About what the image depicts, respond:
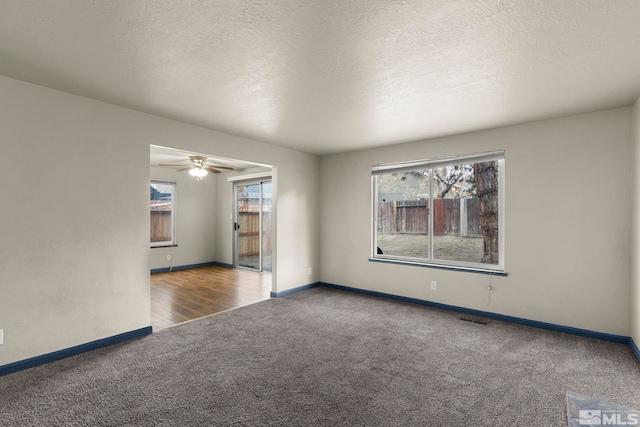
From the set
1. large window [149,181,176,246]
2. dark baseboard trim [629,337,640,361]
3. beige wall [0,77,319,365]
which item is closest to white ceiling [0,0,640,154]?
beige wall [0,77,319,365]

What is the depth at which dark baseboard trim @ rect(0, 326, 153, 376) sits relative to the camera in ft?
8.43

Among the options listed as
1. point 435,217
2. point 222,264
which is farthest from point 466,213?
point 222,264

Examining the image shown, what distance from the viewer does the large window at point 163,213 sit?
23.1 feet

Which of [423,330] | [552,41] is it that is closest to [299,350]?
[423,330]

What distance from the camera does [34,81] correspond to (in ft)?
A: 8.61

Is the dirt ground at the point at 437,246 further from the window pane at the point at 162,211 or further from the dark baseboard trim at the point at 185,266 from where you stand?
the window pane at the point at 162,211

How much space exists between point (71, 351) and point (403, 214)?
4.40 m

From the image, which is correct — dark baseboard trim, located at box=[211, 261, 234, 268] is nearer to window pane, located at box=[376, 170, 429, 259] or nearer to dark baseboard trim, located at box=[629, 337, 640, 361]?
window pane, located at box=[376, 170, 429, 259]

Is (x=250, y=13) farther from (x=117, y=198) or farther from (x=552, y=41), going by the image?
(x=117, y=198)

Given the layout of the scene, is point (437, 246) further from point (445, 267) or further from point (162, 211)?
point (162, 211)

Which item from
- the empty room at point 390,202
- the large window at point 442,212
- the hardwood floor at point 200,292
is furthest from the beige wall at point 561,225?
the hardwood floor at point 200,292

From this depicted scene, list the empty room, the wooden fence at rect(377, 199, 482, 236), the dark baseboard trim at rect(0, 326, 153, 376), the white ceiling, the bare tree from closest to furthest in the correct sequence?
the white ceiling, the empty room, the dark baseboard trim at rect(0, 326, 153, 376), the bare tree, the wooden fence at rect(377, 199, 482, 236)

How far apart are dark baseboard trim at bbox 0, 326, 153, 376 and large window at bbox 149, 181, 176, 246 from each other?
161 inches

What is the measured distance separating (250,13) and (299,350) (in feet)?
9.12
